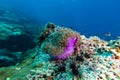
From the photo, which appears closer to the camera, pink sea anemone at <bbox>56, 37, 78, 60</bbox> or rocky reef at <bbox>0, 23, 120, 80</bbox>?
rocky reef at <bbox>0, 23, 120, 80</bbox>

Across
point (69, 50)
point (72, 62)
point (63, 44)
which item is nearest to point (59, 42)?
point (63, 44)

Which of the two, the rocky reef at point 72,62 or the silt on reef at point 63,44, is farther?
the silt on reef at point 63,44

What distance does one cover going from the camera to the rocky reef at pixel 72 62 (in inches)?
162

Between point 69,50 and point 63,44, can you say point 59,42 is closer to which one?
point 63,44

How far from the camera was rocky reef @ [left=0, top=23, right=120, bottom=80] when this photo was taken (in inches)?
162

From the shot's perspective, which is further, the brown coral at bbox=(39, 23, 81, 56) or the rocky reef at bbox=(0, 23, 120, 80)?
the brown coral at bbox=(39, 23, 81, 56)

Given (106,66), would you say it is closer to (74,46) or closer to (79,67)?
(79,67)

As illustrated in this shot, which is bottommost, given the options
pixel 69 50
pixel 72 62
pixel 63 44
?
pixel 72 62

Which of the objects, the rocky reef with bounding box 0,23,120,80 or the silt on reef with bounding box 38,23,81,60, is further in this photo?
the silt on reef with bounding box 38,23,81,60

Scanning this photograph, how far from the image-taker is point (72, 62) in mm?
4320

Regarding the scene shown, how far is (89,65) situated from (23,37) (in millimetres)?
11832

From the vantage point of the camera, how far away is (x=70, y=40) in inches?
193

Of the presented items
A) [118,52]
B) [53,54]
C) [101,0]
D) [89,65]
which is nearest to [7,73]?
[53,54]

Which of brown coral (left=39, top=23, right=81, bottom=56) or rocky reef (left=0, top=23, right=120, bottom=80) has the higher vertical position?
brown coral (left=39, top=23, right=81, bottom=56)
